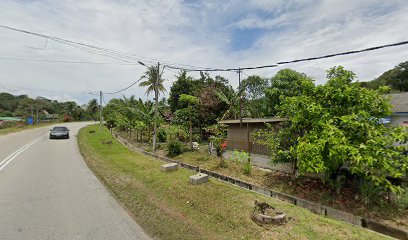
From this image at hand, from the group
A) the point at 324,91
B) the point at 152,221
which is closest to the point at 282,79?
the point at 324,91

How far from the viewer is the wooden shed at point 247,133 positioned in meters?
13.4

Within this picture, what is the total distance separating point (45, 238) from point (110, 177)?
15.9ft

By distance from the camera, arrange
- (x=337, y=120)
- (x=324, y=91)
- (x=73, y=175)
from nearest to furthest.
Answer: (x=337, y=120)
(x=324, y=91)
(x=73, y=175)

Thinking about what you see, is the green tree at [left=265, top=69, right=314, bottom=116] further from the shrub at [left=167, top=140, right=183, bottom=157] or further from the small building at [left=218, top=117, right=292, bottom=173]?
the shrub at [left=167, top=140, right=183, bottom=157]

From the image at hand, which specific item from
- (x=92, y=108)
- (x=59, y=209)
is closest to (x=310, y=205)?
(x=59, y=209)

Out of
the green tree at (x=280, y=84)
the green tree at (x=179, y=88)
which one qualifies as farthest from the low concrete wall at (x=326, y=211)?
the green tree at (x=179, y=88)

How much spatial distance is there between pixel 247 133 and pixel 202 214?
33.2ft

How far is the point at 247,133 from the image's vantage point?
1560 cm

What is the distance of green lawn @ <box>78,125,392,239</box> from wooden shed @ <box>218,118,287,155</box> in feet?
16.7

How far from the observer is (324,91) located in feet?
29.2

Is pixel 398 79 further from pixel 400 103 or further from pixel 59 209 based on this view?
pixel 59 209

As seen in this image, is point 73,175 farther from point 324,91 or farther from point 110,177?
point 324,91

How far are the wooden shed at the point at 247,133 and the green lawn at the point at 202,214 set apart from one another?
5.10 meters

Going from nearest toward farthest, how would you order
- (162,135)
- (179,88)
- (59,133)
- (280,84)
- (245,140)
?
(245,140) < (162,135) < (280,84) < (59,133) < (179,88)
